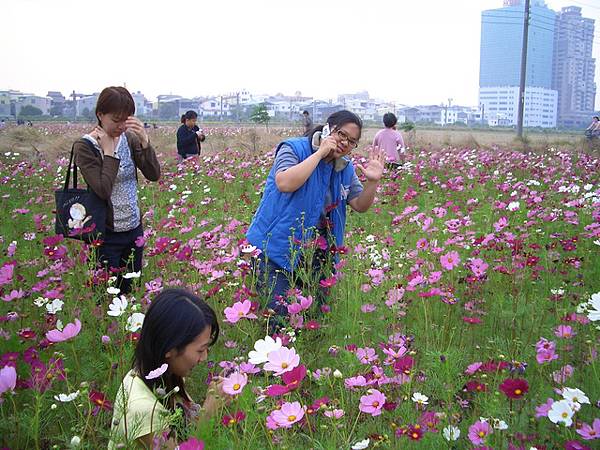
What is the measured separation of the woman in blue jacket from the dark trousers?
2.10ft

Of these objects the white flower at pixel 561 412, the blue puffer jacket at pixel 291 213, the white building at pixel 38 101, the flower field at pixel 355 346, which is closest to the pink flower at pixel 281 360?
the flower field at pixel 355 346

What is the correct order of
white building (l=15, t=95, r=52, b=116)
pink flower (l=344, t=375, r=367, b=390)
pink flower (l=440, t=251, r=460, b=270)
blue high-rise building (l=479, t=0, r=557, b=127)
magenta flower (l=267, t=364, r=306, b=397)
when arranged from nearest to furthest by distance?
magenta flower (l=267, t=364, r=306, b=397)
pink flower (l=344, t=375, r=367, b=390)
pink flower (l=440, t=251, r=460, b=270)
blue high-rise building (l=479, t=0, r=557, b=127)
white building (l=15, t=95, r=52, b=116)

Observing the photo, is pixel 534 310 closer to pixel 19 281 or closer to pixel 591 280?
pixel 591 280

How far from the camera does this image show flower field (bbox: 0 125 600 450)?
1478 millimetres

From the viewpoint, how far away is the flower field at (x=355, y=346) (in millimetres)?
1478

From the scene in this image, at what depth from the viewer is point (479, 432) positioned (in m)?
1.44

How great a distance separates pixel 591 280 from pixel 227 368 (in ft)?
7.27

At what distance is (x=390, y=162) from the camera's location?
24.5ft

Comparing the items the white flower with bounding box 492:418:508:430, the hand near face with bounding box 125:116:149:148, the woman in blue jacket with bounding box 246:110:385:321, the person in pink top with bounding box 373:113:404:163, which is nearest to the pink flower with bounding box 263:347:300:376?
the white flower with bounding box 492:418:508:430

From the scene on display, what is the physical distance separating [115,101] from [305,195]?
89 cm

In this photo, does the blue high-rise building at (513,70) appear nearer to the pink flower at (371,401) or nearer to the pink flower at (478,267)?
the pink flower at (478,267)

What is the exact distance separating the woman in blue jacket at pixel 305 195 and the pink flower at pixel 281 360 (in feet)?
3.13

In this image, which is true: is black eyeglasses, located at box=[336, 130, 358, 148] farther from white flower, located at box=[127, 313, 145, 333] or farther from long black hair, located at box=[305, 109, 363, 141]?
white flower, located at box=[127, 313, 145, 333]

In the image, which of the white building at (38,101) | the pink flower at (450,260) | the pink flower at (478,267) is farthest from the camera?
the white building at (38,101)
